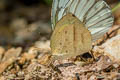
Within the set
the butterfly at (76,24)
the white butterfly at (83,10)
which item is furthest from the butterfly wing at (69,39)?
the white butterfly at (83,10)

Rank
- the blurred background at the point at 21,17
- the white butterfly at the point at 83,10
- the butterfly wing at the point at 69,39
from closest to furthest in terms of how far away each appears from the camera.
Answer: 1. the butterfly wing at the point at 69,39
2. the white butterfly at the point at 83,10
3. the blurred background at the point at 21,17

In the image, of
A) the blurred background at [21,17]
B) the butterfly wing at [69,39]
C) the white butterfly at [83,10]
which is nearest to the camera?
the butterfly wing at [69,39]

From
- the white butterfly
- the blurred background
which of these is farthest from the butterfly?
the blurred background

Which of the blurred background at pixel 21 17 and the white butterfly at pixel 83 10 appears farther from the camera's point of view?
Result: the blurred background at pixel 21 17

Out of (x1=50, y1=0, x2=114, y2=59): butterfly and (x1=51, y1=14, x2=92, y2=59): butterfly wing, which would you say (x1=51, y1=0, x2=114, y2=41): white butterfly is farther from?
(x1=51, y1=14, x2=92, y2=59): butterfly wing

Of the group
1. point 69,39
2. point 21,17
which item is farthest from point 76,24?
point 21,17

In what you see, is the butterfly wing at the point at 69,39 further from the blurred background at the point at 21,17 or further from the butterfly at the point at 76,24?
the blurred background at the point at 21,17

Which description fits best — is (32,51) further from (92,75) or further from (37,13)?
(37,13)

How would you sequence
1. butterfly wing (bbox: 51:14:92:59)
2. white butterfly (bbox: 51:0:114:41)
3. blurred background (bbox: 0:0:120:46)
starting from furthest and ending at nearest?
1. blurred background (bbox: 0:0:120:46)
2. white butterfly (bbox: 51:0:114:41)
3. butterfly wing (bbox: 51:14:92:59)
